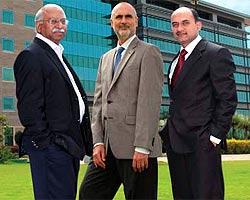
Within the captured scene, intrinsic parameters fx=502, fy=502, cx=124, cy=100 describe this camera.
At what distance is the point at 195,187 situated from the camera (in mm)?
4195

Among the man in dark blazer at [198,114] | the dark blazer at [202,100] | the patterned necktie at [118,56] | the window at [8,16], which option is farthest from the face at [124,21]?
the window at [8,16]

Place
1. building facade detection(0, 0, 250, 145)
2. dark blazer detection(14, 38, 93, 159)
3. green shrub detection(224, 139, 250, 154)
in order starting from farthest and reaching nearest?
building facade detection(0, 0, 250, 145) < green shrub detection(224, 139, 250, 154) < dark blazer detection(14, 38, 93, 159)

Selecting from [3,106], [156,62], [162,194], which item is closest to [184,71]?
[156,62]

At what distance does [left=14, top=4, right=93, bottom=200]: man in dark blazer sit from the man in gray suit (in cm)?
38

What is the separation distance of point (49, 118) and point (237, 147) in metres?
42.9

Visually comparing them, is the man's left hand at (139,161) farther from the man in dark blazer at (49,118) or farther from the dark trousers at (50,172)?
the dark trousers at (50,172)

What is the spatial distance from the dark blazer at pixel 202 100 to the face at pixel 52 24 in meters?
1.10

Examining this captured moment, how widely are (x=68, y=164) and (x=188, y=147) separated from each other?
1014 millimetres

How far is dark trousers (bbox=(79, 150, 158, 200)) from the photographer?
14.2 ft

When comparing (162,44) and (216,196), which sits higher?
(162,44)

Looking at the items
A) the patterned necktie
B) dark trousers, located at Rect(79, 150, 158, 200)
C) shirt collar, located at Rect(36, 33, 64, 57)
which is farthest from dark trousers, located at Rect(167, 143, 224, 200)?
shirt collar, located at Rect(36, 33, 64, 57)

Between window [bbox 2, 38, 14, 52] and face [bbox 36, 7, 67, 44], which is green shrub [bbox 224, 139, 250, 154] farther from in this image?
face [bbox 36, 7, 67, 44]

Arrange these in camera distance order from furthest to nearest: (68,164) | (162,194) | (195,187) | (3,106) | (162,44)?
1. (162,44)
2. (3,106)
3. (162,194)
4. (195,187)
5. (68,164)

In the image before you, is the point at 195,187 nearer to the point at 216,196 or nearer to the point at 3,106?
the point at 216,196
